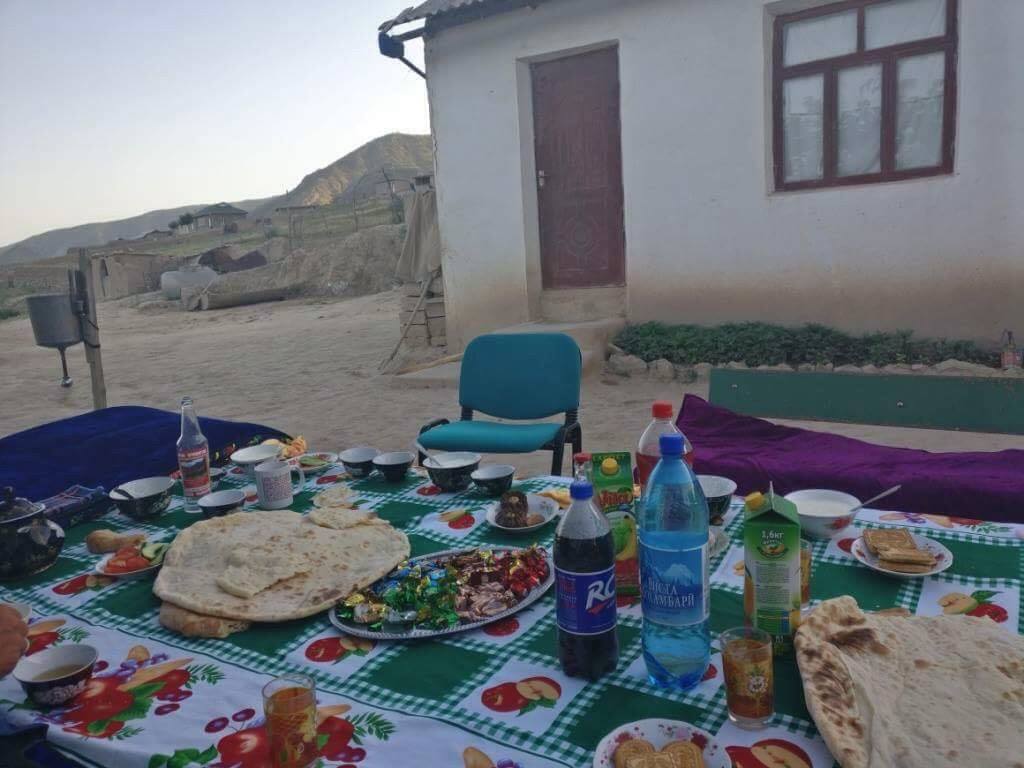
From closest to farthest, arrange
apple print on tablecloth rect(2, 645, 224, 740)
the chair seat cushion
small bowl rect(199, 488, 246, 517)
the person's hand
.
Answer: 1. apple print on tablecloth rect(2, 645, 224, 740)
2. the person's hand
3. small bowl rect(199, 488, 246, 517)
4. the chair seat cushion

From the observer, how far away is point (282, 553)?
166 centimetres

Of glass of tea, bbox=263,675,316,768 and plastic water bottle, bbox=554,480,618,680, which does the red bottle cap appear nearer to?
plastic water bottle, bbox=554,480,618,680

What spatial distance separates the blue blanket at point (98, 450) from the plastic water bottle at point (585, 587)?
6.20 feet

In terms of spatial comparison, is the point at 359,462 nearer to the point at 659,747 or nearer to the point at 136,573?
the point at 136,573

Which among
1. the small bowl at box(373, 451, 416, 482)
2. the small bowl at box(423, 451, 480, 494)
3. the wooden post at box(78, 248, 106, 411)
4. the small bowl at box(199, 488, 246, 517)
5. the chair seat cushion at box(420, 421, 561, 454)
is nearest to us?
the small bowl at box(199, 488, 246, 517)

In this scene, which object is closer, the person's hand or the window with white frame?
the person's hand

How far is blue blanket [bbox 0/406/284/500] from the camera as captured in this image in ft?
8.57

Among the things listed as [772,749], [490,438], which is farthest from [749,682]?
[490,438]

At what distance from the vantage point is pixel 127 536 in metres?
1.92

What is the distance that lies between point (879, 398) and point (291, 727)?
9.99 feet

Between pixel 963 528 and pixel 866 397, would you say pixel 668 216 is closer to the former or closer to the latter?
pixel 866 397

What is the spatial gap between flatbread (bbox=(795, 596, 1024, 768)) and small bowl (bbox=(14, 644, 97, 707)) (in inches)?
44.1

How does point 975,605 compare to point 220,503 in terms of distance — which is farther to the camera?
point 220,503

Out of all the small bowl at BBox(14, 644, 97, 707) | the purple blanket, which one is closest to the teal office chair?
the purple blanket
